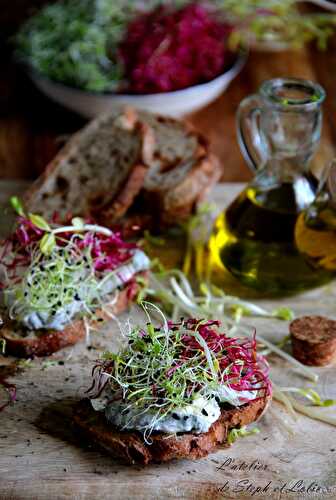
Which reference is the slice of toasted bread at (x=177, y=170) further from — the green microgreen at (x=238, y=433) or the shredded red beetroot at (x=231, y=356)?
the green microgreen at (x=238, y=433)

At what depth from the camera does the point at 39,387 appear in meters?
2.29

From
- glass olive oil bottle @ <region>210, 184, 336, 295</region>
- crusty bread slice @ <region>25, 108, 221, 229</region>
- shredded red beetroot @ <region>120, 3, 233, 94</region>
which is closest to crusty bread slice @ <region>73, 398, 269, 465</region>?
glass olive oil bottle @ <region>210, 184, 336, 295</region>

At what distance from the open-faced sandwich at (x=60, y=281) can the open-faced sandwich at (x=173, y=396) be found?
12.7 inches

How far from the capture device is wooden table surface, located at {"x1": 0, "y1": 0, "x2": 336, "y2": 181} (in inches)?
148

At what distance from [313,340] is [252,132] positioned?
78 cm

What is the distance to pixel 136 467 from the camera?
2.01 metres

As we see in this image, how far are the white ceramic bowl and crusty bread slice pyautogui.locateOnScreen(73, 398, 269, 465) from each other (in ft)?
6.51

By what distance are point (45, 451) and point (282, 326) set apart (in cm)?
91

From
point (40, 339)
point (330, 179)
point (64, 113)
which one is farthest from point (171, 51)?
point (40, 339)

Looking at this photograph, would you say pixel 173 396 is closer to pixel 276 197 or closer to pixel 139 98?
pixel 276 197

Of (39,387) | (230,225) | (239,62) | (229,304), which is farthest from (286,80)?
(239,62)

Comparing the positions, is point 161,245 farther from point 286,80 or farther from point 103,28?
point 103,28

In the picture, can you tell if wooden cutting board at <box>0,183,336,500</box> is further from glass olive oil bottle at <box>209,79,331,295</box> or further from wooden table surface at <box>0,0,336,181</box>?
wooden table surface at <box>0,0,336,181</box>

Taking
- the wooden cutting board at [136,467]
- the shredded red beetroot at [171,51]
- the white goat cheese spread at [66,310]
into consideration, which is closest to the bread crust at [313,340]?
the wooden cutting board at [136,467]
